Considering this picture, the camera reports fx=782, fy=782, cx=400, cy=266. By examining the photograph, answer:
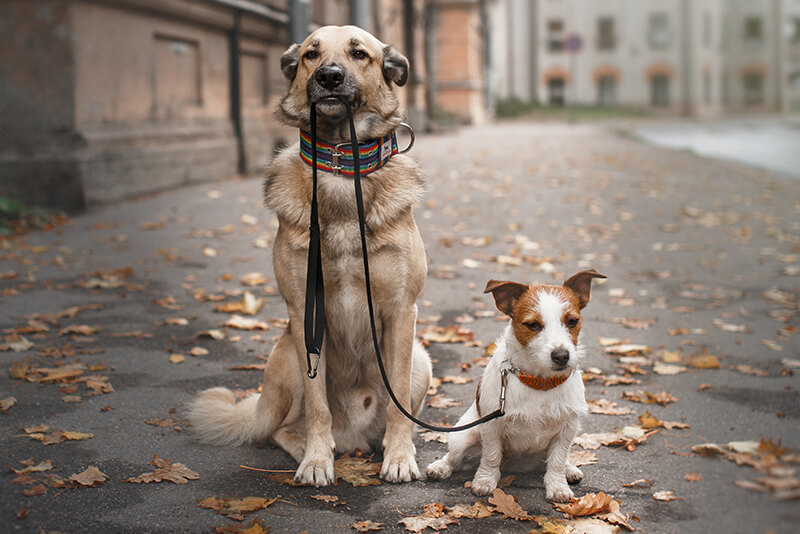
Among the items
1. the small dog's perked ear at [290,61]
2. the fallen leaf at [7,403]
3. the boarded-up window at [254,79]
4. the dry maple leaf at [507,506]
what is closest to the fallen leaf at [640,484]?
the dry maple leaf at [507,506]

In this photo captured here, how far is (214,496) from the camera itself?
3168 mm

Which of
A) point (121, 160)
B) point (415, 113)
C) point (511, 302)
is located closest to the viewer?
point (511, 302)

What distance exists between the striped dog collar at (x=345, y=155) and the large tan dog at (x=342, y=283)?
1.4 inches

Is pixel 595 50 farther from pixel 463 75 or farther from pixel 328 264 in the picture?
pixel 328 264

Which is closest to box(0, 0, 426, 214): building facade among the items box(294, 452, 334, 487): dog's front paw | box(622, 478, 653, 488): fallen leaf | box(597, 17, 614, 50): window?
box(294, 452, 334, 487): dog's front paw

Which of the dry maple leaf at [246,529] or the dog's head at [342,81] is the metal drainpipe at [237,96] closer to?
the dog's head at [342,81]

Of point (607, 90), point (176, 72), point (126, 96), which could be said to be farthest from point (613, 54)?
point (126, 96)

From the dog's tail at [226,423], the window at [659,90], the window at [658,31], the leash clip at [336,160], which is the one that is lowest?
the dog's tail at [226,423]

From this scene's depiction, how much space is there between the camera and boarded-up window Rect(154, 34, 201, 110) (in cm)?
1088

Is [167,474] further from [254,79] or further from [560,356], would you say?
[254,79]

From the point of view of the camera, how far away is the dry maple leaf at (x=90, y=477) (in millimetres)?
3193

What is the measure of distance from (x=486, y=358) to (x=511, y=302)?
2165 mm

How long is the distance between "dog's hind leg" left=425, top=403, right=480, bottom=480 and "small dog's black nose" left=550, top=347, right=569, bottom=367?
60 centimetres

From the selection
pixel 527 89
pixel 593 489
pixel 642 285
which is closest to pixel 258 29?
pixel 642 285
